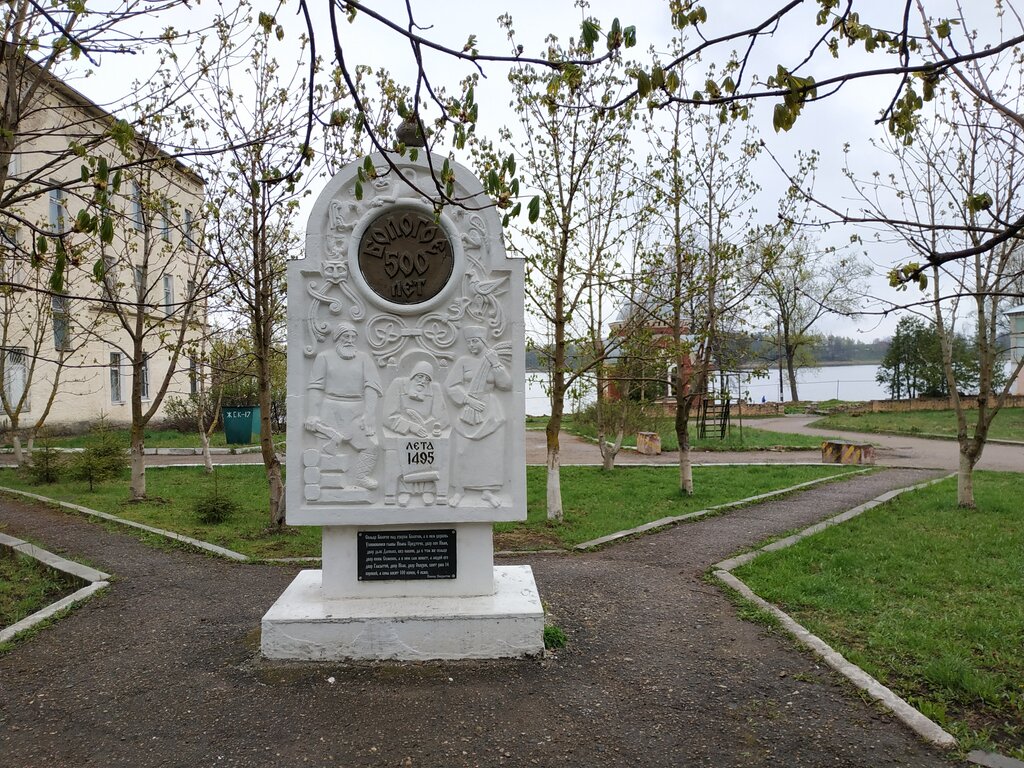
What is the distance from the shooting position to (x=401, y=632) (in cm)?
437

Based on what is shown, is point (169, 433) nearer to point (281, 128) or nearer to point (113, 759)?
point (281, 128)

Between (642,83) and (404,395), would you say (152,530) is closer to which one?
(404,395)

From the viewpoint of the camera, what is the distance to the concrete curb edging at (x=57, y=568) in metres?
4.96

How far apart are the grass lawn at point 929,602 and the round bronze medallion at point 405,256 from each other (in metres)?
3.61

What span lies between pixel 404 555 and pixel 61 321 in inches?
514

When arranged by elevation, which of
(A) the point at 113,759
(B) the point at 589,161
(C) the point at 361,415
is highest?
(B) the point at 589,161

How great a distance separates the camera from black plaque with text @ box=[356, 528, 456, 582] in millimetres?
4688

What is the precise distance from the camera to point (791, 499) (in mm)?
10742

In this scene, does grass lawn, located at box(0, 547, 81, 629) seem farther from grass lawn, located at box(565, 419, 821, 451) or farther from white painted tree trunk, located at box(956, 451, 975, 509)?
grass lawn, located at box(565, 419, 821, 451)

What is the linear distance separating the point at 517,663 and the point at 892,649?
2409 mm

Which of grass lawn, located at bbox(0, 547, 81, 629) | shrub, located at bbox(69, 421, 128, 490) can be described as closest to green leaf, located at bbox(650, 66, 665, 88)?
grass lawn, located at bbox(0, 547, 81, 629)

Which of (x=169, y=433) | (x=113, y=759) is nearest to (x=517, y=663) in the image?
(x=113, y=759)

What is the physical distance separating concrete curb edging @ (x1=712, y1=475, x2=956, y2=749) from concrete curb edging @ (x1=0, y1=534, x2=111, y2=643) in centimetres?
540

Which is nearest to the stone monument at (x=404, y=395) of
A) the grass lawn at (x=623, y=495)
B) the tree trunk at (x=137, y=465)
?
the grass lawn at (x=623, y=495)
